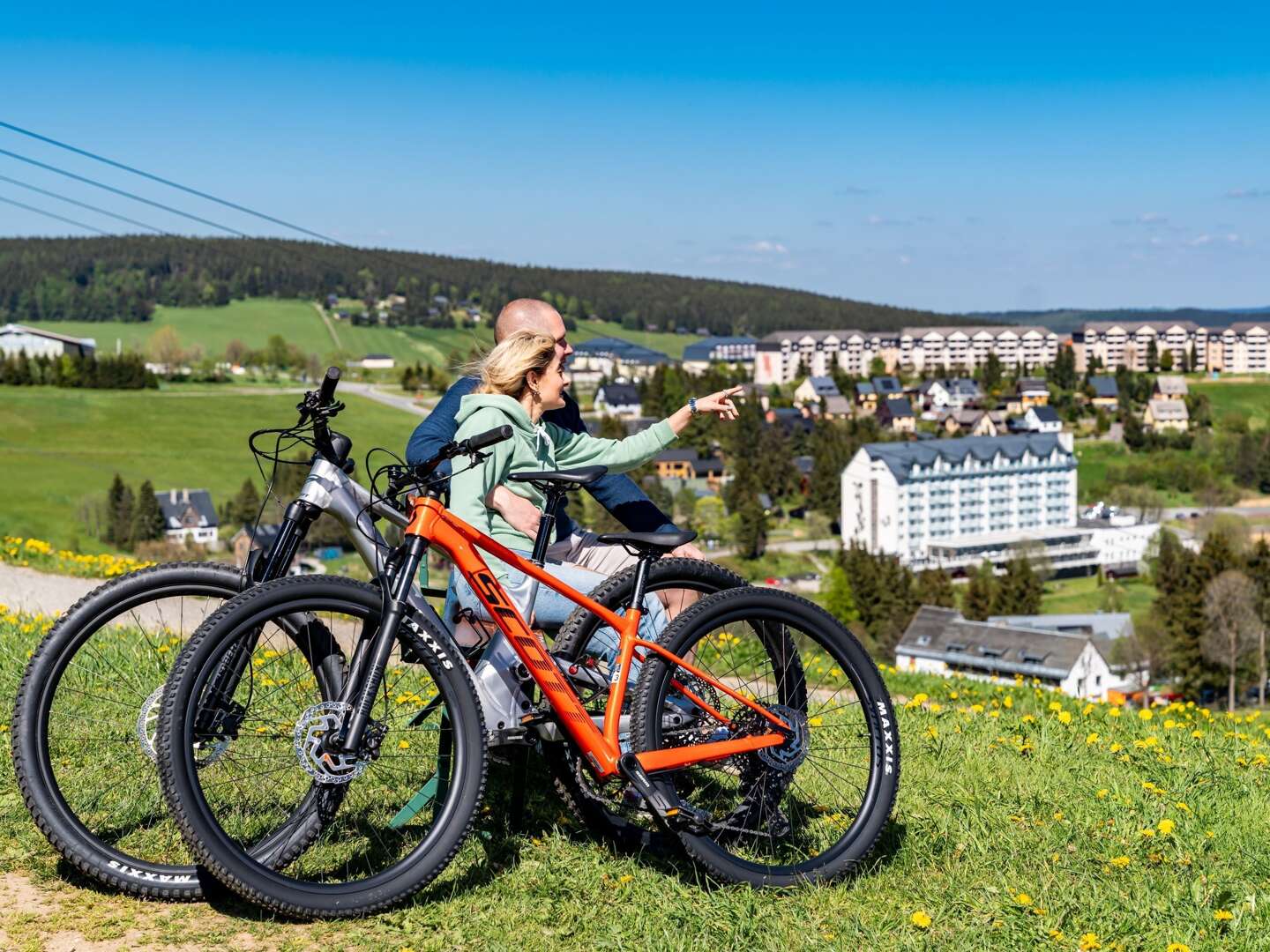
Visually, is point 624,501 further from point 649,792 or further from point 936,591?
point 936,591

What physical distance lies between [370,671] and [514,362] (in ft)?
4.61

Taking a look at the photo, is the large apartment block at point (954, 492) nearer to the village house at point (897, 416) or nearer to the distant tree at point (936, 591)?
the distant tree at point (936, 591)

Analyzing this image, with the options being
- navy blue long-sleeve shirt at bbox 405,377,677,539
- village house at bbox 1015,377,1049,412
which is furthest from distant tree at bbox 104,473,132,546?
village house at bbox 1015,377,1049,412

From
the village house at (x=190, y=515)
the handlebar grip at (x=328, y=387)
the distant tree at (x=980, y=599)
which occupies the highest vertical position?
the handlebar grip at (x=328, y=387)

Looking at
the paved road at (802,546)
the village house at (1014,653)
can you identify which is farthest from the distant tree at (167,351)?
the village house at (1014,653)

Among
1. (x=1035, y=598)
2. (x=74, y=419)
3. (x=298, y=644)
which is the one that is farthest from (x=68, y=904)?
(x=74, y=419)

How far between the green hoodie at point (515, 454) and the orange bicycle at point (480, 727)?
146 mm

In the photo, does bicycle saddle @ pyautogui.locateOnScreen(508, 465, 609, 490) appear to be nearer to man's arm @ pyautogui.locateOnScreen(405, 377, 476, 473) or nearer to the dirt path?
man's arm @ pyautogui.locateOnScreen(405, 377, 476, 473)

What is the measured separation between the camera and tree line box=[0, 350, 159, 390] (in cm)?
11069

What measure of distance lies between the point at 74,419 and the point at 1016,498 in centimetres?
7858

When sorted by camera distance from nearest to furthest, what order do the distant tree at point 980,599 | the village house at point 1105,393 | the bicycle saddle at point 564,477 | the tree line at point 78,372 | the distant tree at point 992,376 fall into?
the bicycle saddle at point 564,477, the distant tree at point 980,599, the tree line at point 78,372, the village house at point 1105,393, the distant tree at point 992,376

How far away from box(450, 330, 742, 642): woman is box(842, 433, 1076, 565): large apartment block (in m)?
106

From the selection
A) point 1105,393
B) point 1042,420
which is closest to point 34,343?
point 1042,420

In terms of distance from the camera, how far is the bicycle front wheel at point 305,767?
11.3 ft
